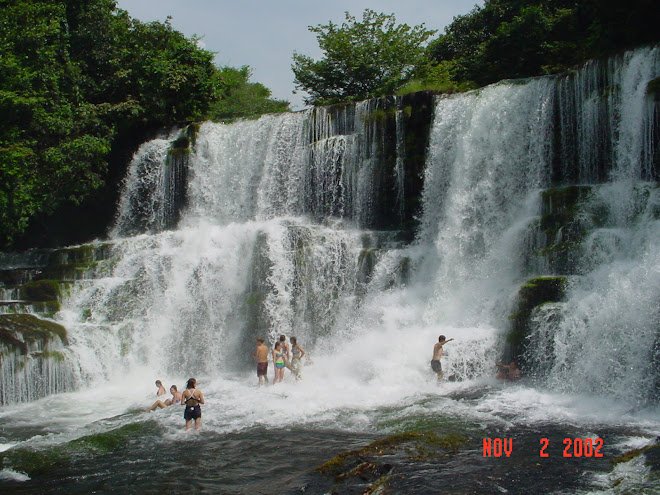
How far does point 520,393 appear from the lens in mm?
11984

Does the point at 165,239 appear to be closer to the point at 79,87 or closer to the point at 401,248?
the point at 401,248

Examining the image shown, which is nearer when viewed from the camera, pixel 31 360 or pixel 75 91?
pixel 31 360

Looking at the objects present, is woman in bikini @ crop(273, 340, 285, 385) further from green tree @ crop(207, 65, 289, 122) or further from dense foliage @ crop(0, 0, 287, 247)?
green tree @ crop(207, 65, 289, 122)

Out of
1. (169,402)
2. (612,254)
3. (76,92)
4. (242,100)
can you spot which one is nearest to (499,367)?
(612,254)

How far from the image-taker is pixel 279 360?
13.9 metres

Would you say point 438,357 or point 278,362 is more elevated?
Answer: point 438,357

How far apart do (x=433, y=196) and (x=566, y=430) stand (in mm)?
10015

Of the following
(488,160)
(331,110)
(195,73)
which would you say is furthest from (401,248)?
(195,73)

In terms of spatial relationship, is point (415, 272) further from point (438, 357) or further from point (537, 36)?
point (537, 36)

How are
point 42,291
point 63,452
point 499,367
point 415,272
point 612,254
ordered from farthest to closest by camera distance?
point 42,291 < point 415,272 < point 612,254 < point 499,367 < point 63,452

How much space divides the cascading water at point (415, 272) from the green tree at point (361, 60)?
7.53 metres
